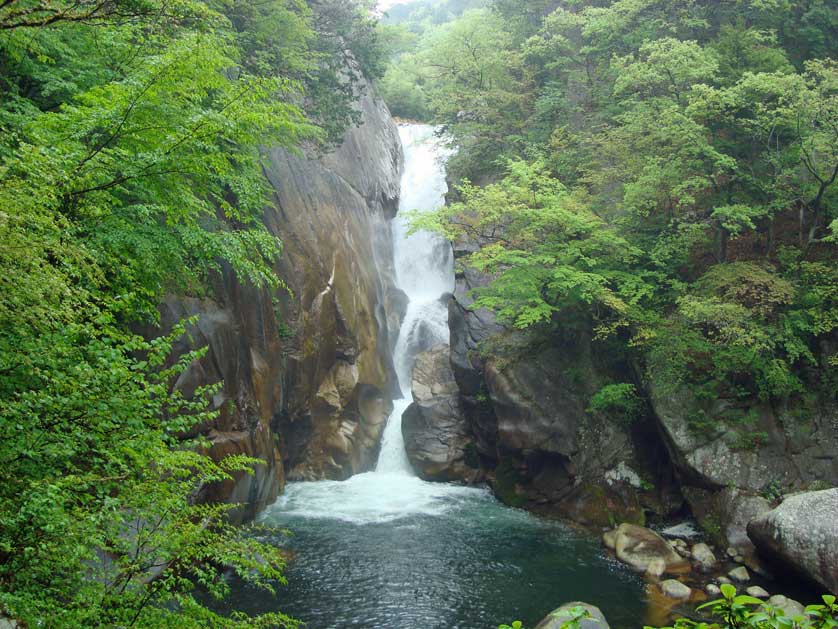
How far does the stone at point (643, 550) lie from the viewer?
12.4 meters

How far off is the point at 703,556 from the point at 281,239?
13824 millimetres

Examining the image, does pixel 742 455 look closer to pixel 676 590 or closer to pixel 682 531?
pixel 682 531

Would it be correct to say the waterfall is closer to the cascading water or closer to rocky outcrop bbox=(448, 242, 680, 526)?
the cascading water

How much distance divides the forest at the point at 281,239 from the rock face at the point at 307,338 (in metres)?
0.31

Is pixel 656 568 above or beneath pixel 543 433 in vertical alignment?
beneath

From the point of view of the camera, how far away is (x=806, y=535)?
35.0ft

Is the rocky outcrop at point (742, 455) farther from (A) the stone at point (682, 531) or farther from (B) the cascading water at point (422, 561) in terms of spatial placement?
(B) the cascading water at point (422, 561)

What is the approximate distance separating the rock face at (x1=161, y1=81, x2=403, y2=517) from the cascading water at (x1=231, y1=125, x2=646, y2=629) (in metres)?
1.42

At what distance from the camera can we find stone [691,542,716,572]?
12.4 m

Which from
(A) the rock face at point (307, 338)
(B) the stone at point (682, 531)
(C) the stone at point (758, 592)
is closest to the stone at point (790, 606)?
(C) the stone at point (758, 592)

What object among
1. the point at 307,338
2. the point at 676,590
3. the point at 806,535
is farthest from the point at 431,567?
the point at 307,338

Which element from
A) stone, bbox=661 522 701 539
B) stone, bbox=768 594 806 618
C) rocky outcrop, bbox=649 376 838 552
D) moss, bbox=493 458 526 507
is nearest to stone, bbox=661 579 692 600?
stone, bbox=768 594 806 618

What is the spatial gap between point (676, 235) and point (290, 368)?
38.3ft

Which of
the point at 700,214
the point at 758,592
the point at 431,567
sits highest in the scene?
the point at 700,214
